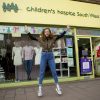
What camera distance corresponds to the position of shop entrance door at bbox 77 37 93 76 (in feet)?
43.0

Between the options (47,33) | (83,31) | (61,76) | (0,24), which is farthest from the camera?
(83,31)

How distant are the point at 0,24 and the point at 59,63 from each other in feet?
11.1

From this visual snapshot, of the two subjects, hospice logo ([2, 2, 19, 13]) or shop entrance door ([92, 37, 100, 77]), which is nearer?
hospice logo ([2, 2, 19, 13])

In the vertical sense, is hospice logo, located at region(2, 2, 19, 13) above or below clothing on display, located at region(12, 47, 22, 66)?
above

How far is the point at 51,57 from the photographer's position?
26.0 ft

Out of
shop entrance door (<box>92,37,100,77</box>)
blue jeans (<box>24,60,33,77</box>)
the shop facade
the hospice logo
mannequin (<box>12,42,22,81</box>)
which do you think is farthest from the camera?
shop entrance door (<box>92,37,100,77</box>)

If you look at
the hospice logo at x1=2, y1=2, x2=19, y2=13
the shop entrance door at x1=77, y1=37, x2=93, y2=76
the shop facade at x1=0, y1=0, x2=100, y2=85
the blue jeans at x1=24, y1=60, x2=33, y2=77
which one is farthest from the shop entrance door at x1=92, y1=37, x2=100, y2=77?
the hospice logo at x1=2, y1=2, x2=19, y2=13

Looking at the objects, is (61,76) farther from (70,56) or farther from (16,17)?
(16,17)

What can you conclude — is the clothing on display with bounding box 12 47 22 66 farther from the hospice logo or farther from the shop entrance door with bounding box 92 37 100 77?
the shop entrance door with bounding box 92 37 100 77

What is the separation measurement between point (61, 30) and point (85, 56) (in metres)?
1.90

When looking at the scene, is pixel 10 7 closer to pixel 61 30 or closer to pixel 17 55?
pixel 17 55

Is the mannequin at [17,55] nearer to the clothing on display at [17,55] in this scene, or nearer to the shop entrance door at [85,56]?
the clothing on display at [17,55]

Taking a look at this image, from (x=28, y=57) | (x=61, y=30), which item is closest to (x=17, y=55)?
(x=28, y=57)

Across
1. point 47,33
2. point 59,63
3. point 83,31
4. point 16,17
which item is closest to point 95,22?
point 83,31
